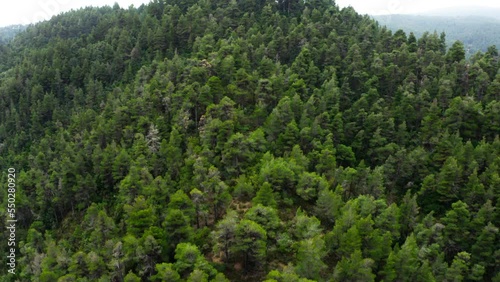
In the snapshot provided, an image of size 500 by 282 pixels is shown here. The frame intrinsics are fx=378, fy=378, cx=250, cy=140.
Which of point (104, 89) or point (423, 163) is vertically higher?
point (104, 89)

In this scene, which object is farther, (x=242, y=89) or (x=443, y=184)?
(x=242, y=89)

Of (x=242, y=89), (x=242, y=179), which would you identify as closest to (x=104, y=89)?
(x=242, y=89)

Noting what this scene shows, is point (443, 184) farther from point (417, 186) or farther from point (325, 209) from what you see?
point (325, 209)

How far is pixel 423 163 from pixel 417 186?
4879 millimetres

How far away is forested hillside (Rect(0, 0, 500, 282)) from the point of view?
53.1 metres

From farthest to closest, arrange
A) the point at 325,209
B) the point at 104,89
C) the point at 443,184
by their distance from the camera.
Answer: the point at 104,89
the point at 443,184
the point at 325,209

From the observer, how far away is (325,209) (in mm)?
59250

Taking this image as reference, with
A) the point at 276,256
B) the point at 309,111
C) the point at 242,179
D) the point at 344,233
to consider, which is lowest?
the point at 276,256

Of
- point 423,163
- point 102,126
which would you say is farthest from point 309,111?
point 102,126

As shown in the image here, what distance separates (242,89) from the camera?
8819cm

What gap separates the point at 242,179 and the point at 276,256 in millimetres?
13936

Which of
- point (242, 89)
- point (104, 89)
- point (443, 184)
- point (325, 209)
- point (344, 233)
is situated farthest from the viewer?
point (104, 89)

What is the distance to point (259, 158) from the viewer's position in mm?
69625

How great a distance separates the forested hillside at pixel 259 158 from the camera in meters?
53.1
